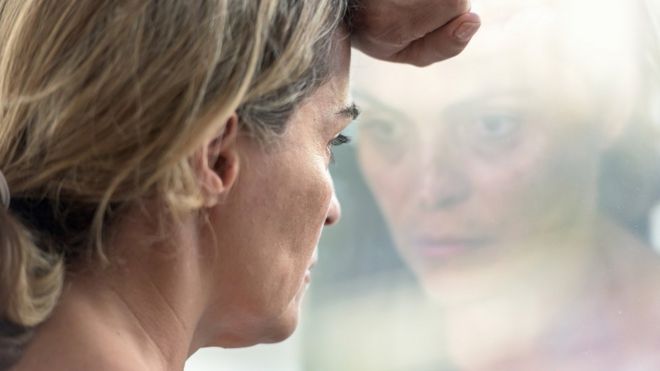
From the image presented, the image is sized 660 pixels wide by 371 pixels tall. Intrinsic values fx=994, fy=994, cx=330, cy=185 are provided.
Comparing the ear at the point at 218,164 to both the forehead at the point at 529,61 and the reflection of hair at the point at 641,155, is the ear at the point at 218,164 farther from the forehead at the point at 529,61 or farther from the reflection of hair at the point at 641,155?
the reflection of hair at the point at 641,155

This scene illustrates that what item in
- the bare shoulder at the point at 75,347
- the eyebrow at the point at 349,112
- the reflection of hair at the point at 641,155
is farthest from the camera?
the reflection of hair at the point at 641,155

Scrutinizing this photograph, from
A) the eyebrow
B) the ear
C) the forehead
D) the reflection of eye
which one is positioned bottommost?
the reflection of eye

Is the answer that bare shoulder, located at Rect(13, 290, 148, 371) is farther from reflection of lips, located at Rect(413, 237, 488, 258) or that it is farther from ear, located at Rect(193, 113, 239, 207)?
reflection of lips, located at Rect(413, 237, 488, 258)

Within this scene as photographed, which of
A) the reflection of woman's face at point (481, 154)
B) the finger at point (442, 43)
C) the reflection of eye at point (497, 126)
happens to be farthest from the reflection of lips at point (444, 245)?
the finger at point (442, 43)

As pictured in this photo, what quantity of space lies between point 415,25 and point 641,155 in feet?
1.17

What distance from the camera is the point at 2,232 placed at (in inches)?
29.9

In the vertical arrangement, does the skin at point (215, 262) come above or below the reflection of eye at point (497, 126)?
above

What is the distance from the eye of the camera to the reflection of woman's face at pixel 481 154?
1222 millimetres

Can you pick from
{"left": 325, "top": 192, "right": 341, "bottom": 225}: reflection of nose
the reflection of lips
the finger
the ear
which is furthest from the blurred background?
the ear

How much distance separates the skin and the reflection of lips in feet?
1.15

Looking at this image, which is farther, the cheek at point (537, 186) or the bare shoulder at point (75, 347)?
the cheek at point (537, 186)

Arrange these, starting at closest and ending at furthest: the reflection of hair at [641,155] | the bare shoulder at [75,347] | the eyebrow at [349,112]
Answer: the bare shoulder at [75,347], the eyebrow at [349,112], the reflection of hair at [641,155]

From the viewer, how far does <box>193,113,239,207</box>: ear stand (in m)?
0.83

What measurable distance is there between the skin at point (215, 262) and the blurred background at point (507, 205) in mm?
339
